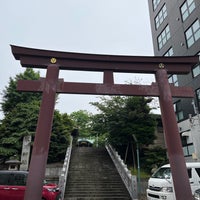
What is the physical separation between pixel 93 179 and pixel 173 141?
851cm

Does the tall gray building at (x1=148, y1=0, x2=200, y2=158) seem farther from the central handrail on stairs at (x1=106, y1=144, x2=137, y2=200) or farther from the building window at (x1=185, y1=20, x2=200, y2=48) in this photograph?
the central handrail on stairs at (x1=106, y1=144, x2=137, y2=200)

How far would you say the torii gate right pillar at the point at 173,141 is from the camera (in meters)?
6.01

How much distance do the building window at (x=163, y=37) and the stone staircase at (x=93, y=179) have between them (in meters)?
13.8

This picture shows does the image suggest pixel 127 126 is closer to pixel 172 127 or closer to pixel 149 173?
pixel 149 173

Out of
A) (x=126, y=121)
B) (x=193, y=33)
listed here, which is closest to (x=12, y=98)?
(x=126, y=121)

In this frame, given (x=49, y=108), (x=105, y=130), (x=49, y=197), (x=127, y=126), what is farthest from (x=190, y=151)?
(x=49, y=108)

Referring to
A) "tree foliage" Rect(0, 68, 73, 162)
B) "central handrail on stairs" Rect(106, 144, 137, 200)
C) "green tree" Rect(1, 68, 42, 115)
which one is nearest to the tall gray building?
"central handrail on stairs" Rect(106, 144, 137, 200)

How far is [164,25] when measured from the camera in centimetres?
2197

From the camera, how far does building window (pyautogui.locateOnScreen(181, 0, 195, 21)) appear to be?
57.9ft

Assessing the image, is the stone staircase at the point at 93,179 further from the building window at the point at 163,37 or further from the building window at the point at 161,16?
the building window at the point at 161,16

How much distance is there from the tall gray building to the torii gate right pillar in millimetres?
8733

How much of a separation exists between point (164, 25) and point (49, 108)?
19667mm

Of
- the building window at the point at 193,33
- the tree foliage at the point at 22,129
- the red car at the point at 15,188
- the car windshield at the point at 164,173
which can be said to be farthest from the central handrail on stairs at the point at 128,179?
the building window at the point at 193,33

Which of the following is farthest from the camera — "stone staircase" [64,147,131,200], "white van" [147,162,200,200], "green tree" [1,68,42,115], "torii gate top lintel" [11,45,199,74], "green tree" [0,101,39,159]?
"green tree" [1,68,42,115]
